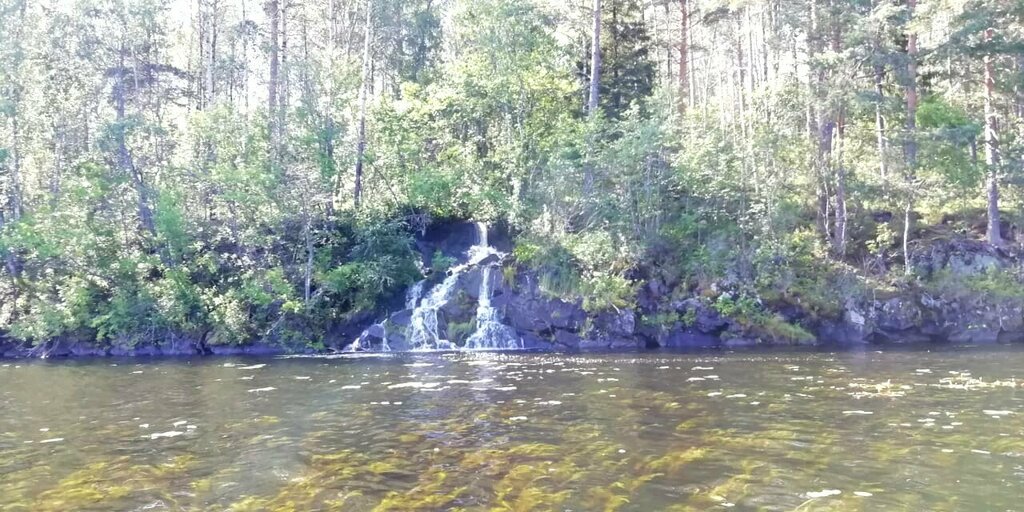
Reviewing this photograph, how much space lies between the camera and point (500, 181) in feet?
87.7

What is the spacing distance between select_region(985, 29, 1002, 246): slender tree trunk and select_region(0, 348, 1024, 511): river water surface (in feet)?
27.5

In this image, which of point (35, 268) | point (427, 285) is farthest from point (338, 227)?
point (35, 268)

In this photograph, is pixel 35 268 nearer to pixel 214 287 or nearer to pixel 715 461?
Result: pixel 214 287

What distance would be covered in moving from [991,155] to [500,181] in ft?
52.7

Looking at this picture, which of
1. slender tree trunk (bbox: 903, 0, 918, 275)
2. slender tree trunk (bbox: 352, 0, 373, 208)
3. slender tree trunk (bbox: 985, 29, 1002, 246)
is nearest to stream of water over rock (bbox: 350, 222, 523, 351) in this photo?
slender tree trunk (bbox: 352, 0, 373, 208)

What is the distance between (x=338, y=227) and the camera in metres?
24.7

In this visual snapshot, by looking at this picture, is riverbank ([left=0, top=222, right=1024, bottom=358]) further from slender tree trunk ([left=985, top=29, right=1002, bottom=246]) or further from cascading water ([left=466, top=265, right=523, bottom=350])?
slender tree trunk ([left=985, top=29, right=1002, bottom=246])

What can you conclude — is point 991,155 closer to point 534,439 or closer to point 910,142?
point 910,142

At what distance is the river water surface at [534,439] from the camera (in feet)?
22.6

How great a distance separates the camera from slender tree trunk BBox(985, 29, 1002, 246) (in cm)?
2158

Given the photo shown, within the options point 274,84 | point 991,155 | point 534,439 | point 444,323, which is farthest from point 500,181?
point 534,439

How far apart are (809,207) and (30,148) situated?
88.2ft

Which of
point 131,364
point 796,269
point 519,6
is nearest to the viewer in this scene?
point 131,364

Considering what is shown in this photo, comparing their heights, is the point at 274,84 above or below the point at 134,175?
above
